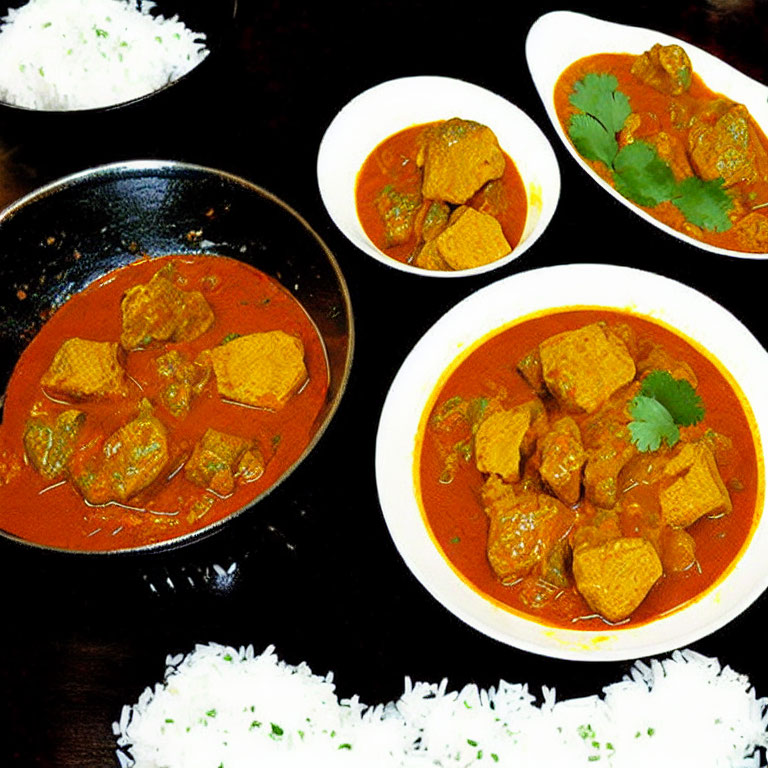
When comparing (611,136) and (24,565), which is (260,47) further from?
(24,565)

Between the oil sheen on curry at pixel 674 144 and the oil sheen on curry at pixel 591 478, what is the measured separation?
2.05 feet

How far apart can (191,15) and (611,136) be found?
5.80 feet

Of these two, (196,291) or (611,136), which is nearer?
(196,291)

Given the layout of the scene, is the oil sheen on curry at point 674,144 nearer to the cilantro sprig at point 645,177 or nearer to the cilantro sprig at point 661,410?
the cilantro sprig at point 645,177

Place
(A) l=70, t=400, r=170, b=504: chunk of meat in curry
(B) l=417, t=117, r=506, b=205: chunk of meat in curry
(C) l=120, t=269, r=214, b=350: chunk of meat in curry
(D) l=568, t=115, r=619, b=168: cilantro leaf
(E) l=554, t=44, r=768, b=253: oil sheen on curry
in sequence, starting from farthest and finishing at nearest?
(D) l=568, t=115, r=619, b=168: cilantro leaf
(E) l=554, t=44, r=768, b=253: oil sheen on curry
(B) l=417, t=117, r=506, b=205: chunk of meat in curry
(C) l=120, t=269, r=214, b=350: chunk of meat in curry
(A) l=70, t=400, r=170, b=504: chunk of meat in curry

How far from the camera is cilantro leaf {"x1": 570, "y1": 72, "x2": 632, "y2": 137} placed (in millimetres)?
3674

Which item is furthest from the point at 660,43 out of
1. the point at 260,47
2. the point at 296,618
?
the point at 296,618

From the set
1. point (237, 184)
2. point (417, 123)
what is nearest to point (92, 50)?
point (237, 184)

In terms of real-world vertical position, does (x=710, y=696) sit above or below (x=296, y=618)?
above

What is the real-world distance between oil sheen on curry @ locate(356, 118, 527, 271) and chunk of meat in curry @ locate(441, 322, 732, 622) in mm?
480

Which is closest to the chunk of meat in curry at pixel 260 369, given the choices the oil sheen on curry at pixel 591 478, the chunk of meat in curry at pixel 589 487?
the oil sheen on curry at pixel 591 478

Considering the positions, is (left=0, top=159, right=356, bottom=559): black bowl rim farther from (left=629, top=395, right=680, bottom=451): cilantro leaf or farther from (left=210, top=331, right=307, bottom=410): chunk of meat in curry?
(left=629, top=395, right=680, bottom=451): cilantro leaf

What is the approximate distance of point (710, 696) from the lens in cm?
271

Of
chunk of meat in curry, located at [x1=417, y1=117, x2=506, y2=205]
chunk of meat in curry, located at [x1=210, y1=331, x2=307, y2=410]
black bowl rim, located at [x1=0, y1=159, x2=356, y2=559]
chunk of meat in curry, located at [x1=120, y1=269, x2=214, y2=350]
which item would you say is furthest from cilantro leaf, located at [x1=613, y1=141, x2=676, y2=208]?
chunk of meat in curry, located at [x1=120, y1=269, x2=214, y2=350]
